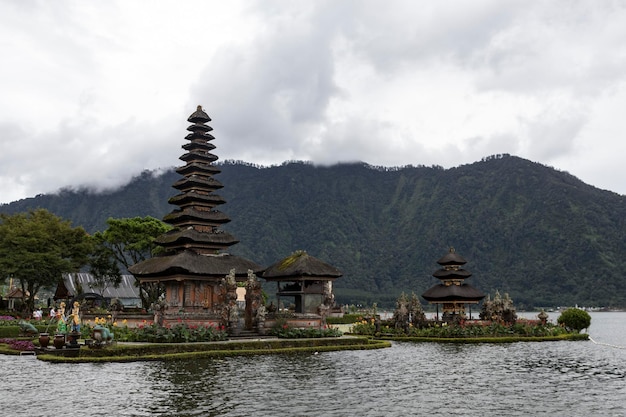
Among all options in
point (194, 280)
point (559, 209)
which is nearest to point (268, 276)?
point (194, 280)

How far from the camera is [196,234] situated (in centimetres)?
5206

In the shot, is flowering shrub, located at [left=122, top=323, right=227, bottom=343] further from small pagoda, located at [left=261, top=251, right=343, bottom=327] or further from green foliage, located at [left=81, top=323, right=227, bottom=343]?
small pagoda, located at [left=261, top=251, right=343, bottom=327]

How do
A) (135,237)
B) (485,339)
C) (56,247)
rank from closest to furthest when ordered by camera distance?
(485,339) → (56,247) → (135,237)

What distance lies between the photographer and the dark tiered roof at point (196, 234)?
160 ft

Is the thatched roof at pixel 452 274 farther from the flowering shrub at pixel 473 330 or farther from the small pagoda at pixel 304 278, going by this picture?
the small pagoda at pixel 304 278

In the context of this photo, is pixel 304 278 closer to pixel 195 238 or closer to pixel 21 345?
pixel 195 238

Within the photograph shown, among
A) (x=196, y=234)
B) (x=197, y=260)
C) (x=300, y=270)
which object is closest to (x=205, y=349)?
(x=300, y=270)

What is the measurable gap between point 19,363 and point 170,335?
30.7 ft

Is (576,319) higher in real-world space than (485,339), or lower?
higher

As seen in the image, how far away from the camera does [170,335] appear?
36625mm

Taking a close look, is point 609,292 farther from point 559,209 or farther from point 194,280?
point 194,280

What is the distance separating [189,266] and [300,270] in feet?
28.5

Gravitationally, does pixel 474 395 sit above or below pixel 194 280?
below

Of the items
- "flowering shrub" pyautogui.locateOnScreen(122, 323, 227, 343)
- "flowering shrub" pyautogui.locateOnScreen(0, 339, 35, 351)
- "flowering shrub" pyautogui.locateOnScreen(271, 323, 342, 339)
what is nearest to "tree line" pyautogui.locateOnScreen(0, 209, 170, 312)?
"flowering shrub" pyautogui.locateOnScreen(271, 323, 342, 339)
